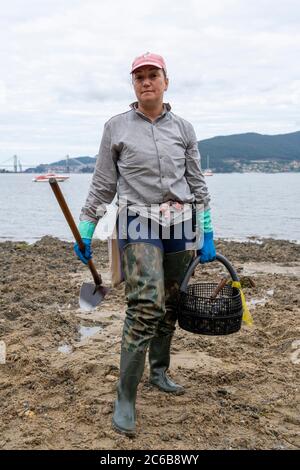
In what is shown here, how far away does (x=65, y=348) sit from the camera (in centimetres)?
581

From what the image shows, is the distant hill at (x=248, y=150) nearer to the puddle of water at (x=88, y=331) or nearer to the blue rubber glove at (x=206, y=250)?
the puddle of water at (x=88, y=331)

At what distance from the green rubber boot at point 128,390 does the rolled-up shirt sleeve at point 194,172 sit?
1363 mm

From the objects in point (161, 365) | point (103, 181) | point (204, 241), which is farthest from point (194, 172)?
point (161, 365)

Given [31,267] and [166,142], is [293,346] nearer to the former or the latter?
[166,142]

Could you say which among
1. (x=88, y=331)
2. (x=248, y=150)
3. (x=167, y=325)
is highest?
(x=248, y=150)

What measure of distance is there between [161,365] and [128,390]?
773 millimetres

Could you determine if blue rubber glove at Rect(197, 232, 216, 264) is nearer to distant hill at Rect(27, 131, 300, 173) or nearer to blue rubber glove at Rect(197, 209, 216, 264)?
blue rubber glove at Rect(197, 209, 216, 264)

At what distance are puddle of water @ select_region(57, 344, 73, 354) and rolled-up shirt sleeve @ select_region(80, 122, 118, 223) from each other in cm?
195

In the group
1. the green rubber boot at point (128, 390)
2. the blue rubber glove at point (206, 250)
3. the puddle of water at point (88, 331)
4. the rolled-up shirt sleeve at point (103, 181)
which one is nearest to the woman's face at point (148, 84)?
the rolled-up shirt sleeve at point (103, 181)

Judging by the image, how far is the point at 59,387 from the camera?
461cm

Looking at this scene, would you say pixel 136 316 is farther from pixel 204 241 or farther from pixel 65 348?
pixel 65 348

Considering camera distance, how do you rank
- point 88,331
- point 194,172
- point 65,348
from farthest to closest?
point 88,331, point 65,348, point 194,172

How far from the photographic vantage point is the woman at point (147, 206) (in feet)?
12.5
